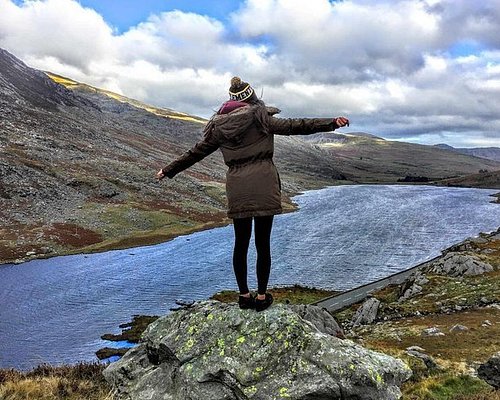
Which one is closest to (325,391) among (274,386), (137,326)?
(274,386)

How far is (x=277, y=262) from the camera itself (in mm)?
79438

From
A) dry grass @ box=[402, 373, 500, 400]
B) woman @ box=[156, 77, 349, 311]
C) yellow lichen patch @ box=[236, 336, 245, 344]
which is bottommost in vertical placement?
dry grass @ box=[402, 373, 500, 400]

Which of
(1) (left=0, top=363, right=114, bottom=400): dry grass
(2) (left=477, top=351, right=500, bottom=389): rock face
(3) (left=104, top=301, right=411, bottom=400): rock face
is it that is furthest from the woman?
(2) (left=477, top=351, right=500, bottom=389): rock face

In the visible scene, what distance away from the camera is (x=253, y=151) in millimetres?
9406

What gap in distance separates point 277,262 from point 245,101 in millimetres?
71286

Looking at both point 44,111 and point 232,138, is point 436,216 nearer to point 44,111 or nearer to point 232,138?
point 232,138

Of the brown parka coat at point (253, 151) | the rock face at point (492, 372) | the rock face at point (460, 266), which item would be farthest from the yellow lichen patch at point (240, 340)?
the rock face at point (460, 266)

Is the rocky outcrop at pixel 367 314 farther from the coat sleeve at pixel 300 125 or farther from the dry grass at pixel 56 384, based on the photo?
the coat sleeve at pixel 300 125

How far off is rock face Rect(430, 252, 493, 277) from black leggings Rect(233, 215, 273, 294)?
52386 mm

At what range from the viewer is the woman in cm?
923

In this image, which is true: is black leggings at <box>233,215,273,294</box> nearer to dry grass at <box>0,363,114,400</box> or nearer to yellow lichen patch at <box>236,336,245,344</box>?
yellow lichen patch at <box>236,336,245,344</box>

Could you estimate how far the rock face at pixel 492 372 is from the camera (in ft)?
54.5

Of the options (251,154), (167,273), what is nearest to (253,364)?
(251,154)

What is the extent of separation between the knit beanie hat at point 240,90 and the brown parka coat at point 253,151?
31cm
